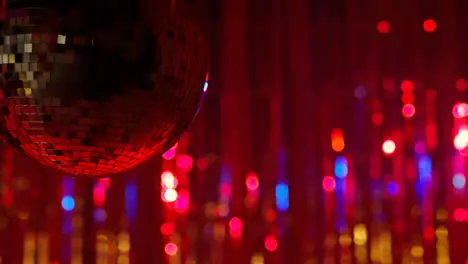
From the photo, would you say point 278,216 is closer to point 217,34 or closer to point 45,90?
point 217,34

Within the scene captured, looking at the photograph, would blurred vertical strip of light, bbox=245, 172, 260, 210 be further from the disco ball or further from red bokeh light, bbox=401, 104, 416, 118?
the disco ball

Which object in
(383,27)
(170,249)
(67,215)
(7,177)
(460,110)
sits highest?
(383,27)

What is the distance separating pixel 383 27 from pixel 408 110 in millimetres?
264

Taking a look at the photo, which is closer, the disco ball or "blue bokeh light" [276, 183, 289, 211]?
the disco ball

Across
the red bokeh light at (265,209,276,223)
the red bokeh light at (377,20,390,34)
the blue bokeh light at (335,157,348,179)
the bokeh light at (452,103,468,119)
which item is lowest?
the red bokeh light at (265,209,276,223)

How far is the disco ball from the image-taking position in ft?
1.45

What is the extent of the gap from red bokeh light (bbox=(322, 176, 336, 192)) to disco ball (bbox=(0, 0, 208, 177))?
1549mm

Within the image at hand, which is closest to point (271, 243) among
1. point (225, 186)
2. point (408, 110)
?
point (225, 186)

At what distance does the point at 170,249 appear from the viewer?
6.60 feet

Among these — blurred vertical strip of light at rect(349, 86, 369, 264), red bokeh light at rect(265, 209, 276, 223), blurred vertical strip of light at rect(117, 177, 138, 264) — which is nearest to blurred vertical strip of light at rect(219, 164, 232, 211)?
red bokeh light at rect(265, 209, 276, 223)

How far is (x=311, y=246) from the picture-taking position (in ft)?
6.59

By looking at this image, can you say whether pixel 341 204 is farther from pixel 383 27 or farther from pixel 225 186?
pixel 383 27

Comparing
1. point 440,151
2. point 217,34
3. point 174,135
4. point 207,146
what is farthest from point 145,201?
point 174,135

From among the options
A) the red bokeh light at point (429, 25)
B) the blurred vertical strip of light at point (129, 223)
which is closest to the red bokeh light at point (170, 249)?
the blurred vertical strip of light at point (129, 223)
